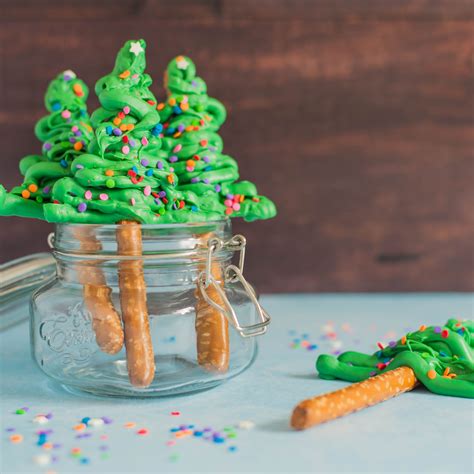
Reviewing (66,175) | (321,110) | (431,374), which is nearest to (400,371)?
(431,374)

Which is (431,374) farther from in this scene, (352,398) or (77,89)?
(77,89)

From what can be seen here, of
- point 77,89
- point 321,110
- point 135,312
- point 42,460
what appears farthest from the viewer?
point 321,110

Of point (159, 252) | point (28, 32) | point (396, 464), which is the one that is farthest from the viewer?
point (28, 32)

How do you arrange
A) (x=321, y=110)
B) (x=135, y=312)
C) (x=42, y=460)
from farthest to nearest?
(x=321, y=110) → (x=135, y=312) → (x=42, y=460)

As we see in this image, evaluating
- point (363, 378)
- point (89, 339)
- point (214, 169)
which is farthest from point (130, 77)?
point (363, 378)

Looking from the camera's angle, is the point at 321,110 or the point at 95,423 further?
the point at 321,110

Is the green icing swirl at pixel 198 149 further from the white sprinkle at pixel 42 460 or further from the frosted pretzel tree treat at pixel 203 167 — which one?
the white sprinkle at pixel 42 460

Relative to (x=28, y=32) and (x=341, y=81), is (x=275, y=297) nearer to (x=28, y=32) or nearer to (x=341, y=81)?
(x=341, y=81)
